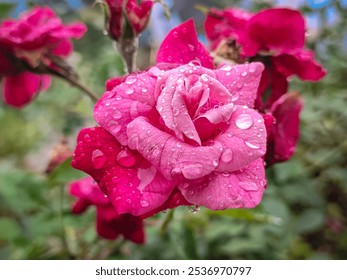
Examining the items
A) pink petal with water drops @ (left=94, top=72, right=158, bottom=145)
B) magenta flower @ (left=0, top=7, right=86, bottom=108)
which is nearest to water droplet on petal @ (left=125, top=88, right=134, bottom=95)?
pink petal with water drops @ (left=94, top=72, right=158, bottom=145)

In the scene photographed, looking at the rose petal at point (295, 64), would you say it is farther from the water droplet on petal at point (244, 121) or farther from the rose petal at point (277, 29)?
the water droplet on petal at point (244, 121)

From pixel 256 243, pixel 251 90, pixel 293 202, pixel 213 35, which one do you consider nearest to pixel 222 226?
pixel 256 243

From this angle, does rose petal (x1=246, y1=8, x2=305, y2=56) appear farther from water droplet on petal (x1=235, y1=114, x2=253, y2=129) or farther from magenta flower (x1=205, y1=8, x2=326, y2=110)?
water droplet on petal (x1=235, y1=114, x2=253, y2=129)

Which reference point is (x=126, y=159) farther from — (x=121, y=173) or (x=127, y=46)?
(x=127, y=46)

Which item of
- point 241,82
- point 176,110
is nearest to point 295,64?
point 241,82

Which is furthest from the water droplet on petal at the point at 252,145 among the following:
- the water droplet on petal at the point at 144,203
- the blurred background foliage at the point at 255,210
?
the blurred background foliage at the point at 255,210

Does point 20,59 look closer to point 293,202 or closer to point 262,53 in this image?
point 262,53
